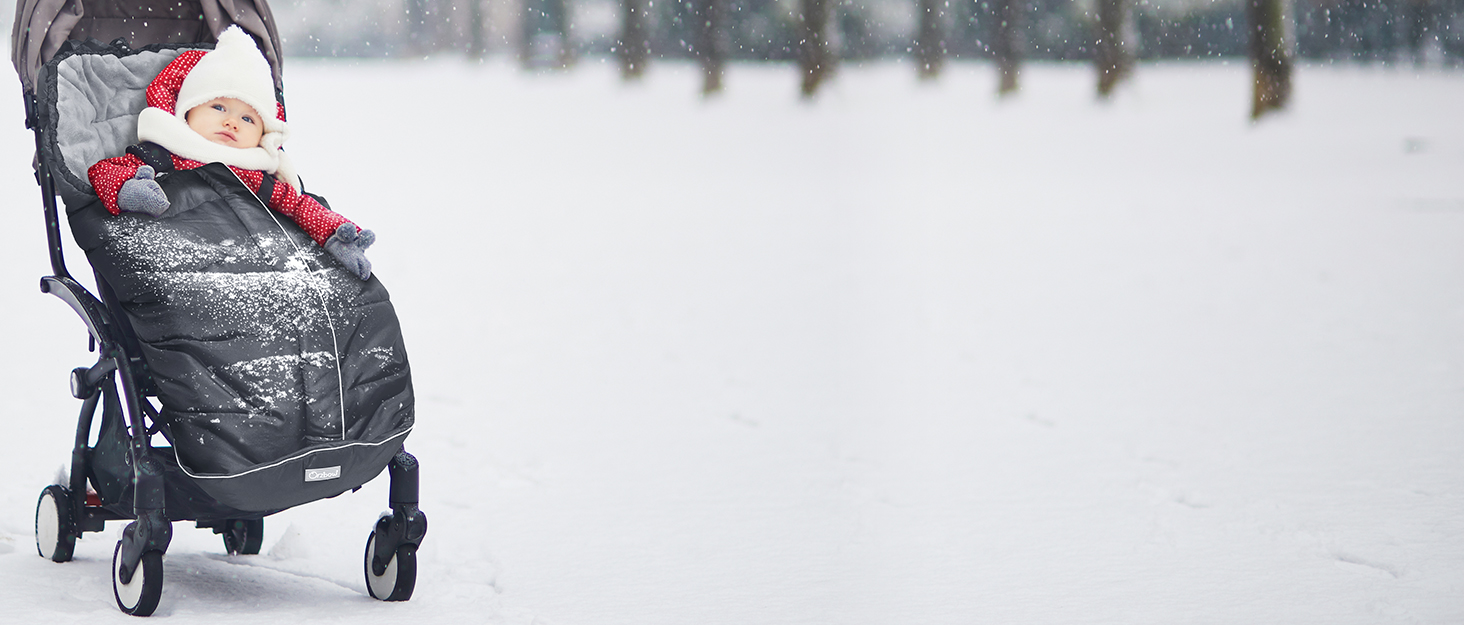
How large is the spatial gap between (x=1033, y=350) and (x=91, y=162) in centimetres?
464

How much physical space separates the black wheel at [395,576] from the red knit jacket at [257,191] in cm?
71

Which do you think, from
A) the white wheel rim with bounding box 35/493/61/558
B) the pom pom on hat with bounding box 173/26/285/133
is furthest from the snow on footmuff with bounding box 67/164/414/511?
the white wheel rim with bounding box 35/493/61/558

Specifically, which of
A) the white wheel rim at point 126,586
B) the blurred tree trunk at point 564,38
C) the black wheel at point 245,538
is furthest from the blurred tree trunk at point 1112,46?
the white wheel rim at point 126,586

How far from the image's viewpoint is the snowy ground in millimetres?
3510

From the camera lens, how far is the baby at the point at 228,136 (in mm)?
3119

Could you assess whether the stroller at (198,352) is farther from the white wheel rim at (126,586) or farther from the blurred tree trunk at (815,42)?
the blurred tree trunk at (815,42)

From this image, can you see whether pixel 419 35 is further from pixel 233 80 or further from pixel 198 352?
pixel 198 352

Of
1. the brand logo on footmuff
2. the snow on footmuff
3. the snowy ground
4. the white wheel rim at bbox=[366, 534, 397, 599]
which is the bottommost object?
the snowy ground

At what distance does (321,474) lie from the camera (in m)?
2.97

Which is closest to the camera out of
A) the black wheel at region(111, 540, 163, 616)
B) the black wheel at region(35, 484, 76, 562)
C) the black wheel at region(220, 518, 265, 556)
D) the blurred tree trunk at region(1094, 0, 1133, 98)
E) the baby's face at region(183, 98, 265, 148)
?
the black wheel at region(111, 540, 163, 616)

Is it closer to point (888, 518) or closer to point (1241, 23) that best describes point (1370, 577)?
point (888, 518)

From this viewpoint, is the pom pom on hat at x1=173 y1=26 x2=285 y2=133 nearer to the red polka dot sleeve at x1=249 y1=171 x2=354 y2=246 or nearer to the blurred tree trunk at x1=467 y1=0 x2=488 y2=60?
the red polka dot sleeve at x1=249 y1=171 x2=354 y2=246

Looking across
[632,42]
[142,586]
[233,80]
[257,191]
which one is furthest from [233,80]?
[632,42]

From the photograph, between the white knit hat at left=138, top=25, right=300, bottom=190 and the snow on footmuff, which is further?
the white knit hat at left=138, top=25, right=300, bottom=190
